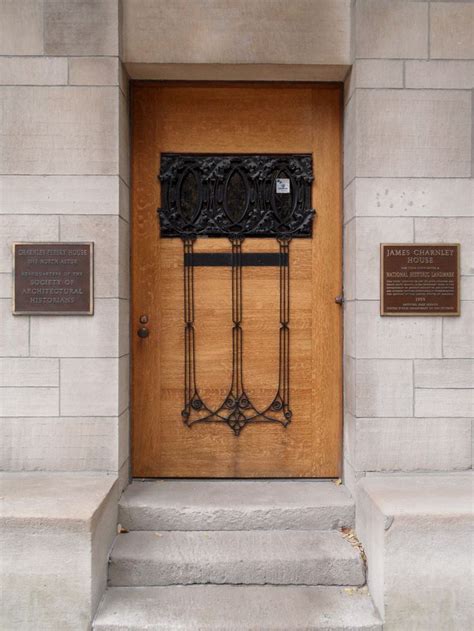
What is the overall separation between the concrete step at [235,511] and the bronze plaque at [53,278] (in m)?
1.61

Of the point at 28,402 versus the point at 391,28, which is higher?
the point at 391,28

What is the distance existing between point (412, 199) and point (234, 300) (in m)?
1.68

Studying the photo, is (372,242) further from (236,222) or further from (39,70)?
(39,70)

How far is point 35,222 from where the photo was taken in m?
4.52

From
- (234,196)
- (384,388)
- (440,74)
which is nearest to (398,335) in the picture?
(384,388)

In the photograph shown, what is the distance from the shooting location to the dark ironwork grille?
4.93 m

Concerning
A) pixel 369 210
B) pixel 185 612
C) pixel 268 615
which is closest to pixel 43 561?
pixel 185 612

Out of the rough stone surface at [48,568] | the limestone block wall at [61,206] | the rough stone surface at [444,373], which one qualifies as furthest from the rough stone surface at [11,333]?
the rough stone surface at [444,373]

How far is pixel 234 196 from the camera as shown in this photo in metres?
4.96

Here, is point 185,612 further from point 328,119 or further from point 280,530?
point 328,119

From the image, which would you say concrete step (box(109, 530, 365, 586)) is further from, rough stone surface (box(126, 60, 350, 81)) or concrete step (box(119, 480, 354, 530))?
rough stone surface (box(126, 60, 350, 81))

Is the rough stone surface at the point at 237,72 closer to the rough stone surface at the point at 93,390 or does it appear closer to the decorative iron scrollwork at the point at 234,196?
the decorative iron scrollwork at the point at 234,196

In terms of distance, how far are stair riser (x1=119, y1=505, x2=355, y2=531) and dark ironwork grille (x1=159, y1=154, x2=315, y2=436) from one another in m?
0.78

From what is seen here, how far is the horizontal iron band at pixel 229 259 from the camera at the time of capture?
16.2 feet
